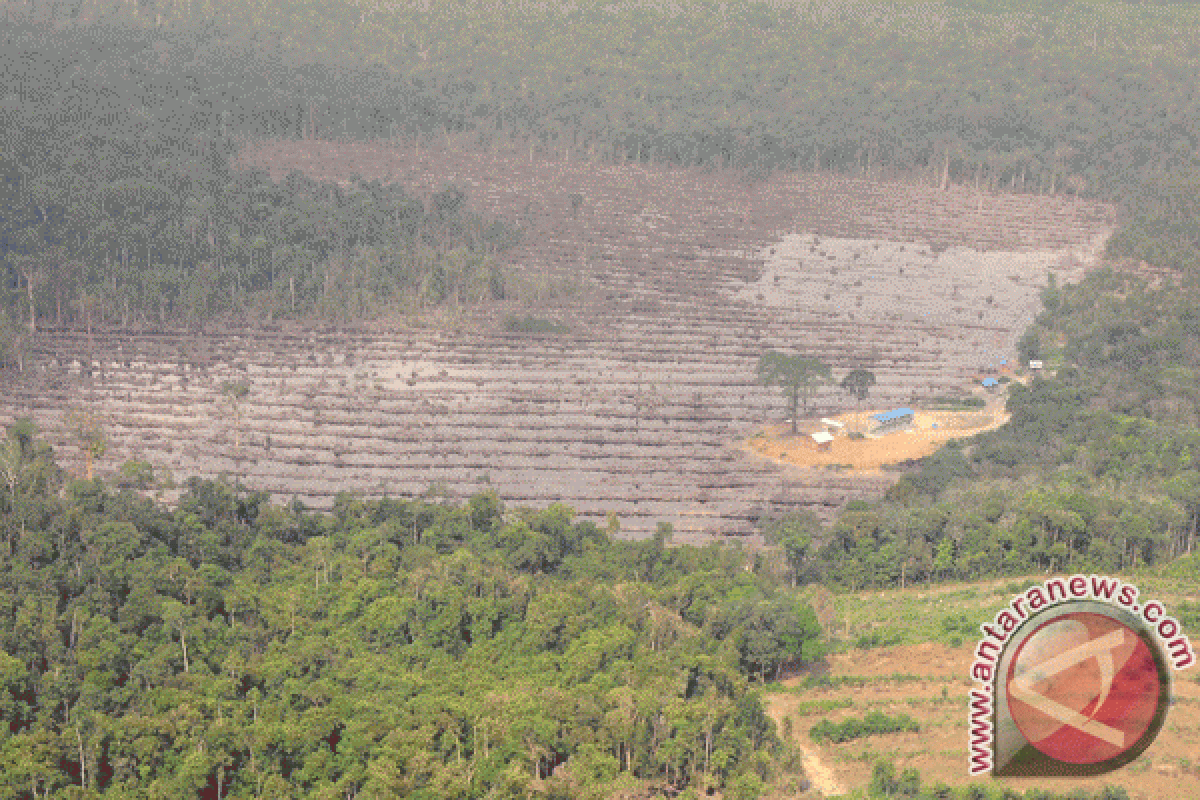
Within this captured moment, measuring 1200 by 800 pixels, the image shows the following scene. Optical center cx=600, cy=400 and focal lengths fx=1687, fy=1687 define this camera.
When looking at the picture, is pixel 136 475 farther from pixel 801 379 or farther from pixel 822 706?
pixel 822 706

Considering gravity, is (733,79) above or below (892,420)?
above

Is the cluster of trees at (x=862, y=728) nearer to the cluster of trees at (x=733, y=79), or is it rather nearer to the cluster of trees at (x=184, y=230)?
the cluster of trees at (x=184, y=230)

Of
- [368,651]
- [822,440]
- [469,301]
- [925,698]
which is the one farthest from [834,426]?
[368,651]

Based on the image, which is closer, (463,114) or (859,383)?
(859,383)

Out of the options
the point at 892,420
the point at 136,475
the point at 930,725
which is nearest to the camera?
the point at 930,725

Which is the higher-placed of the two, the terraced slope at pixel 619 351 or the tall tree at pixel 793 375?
the tall tree at pixel 793 375

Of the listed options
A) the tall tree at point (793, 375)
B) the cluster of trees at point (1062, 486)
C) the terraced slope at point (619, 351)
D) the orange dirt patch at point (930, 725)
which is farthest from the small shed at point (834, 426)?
the orange dirt patch at point (930, 725)

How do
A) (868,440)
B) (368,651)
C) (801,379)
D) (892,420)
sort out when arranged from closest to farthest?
(368,651), (868,440), (801,379), (892,420)

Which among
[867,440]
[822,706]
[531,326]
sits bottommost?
[531,326]
